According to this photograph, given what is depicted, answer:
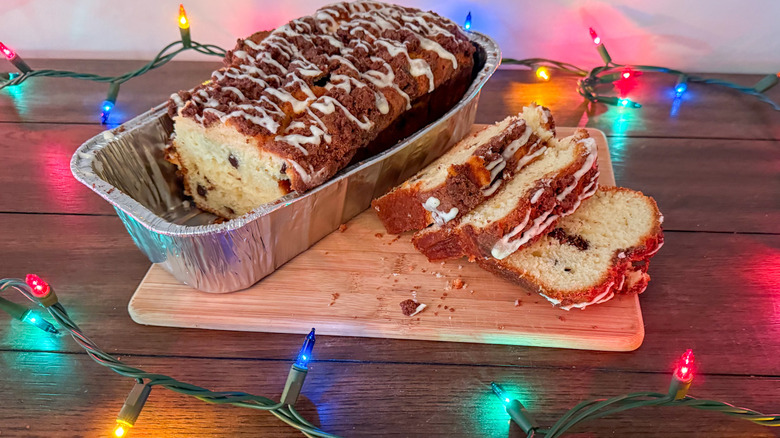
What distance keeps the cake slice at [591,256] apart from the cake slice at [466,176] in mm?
217

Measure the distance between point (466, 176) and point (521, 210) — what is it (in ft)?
0.66

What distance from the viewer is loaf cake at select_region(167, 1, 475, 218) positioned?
1.61 meters

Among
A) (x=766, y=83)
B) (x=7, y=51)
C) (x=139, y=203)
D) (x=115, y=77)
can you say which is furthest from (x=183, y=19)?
(x=766, y=83)

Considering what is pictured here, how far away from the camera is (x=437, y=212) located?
1642 mm

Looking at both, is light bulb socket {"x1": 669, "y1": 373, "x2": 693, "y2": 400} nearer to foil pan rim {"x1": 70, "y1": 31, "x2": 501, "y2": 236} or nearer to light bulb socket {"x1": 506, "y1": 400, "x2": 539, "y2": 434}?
Result: light bulb socket {"x1": 506, "y1": 400, "x2": 539, "y2": 434}

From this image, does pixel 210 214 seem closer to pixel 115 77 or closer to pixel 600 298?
pixel 115 77

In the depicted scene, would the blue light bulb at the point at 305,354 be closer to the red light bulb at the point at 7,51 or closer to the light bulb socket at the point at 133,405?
the light bulb socket at the point at 133,405

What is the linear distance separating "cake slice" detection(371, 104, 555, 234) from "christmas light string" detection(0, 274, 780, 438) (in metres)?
0.58

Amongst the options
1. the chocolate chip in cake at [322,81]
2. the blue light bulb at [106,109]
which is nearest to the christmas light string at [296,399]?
the chocolate chip in cake at [322,81]

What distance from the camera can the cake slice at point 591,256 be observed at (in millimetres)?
1566

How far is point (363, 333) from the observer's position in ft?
5.13

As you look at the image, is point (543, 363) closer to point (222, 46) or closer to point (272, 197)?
point (272, 197)

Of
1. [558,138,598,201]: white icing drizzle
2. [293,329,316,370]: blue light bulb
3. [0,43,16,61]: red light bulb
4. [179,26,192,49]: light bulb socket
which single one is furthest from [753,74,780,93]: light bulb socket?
[0,43,16,61]: red light bulb

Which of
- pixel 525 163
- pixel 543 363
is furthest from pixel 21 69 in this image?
pixel 543 363
